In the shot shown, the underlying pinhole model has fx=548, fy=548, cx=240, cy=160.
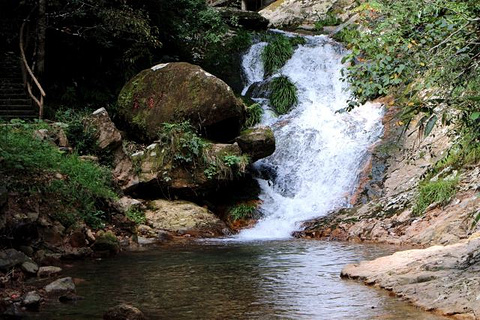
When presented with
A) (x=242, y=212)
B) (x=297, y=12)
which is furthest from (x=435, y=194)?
(x=297, y=12)

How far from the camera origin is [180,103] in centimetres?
1446

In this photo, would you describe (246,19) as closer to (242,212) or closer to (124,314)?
(242,212)

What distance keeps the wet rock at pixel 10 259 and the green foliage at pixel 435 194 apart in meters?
A: 7.79

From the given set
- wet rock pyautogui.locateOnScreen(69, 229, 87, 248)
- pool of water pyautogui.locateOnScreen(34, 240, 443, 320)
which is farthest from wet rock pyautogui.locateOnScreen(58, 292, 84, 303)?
wet rock pyautogui.locateOnScreen(69, 229, 87, 248)

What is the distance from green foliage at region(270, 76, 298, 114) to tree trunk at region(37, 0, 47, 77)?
24.6ft

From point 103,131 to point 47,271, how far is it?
663cm

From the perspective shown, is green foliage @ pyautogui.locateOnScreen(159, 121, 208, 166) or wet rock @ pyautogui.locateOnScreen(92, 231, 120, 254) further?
green foliage @ pyautogui.locateOnScreen(159, 121, 208, 166)

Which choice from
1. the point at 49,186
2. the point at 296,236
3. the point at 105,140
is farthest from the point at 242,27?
the point at 49,186

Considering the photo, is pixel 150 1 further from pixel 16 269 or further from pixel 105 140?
pixel 16 269

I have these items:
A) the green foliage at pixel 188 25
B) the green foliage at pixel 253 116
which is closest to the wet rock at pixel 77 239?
the green foliage at pixel 253 116

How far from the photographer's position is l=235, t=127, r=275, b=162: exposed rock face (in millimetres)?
14438

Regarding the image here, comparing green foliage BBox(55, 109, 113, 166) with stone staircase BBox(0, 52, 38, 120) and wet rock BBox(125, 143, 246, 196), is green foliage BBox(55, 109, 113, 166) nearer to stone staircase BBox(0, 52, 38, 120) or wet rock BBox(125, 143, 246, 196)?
wet rock BBox(125, 143, 246, 196)

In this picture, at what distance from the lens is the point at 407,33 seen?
17.4 ft

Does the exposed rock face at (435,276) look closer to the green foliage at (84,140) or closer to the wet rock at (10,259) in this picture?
the wet rock at (10,259)
